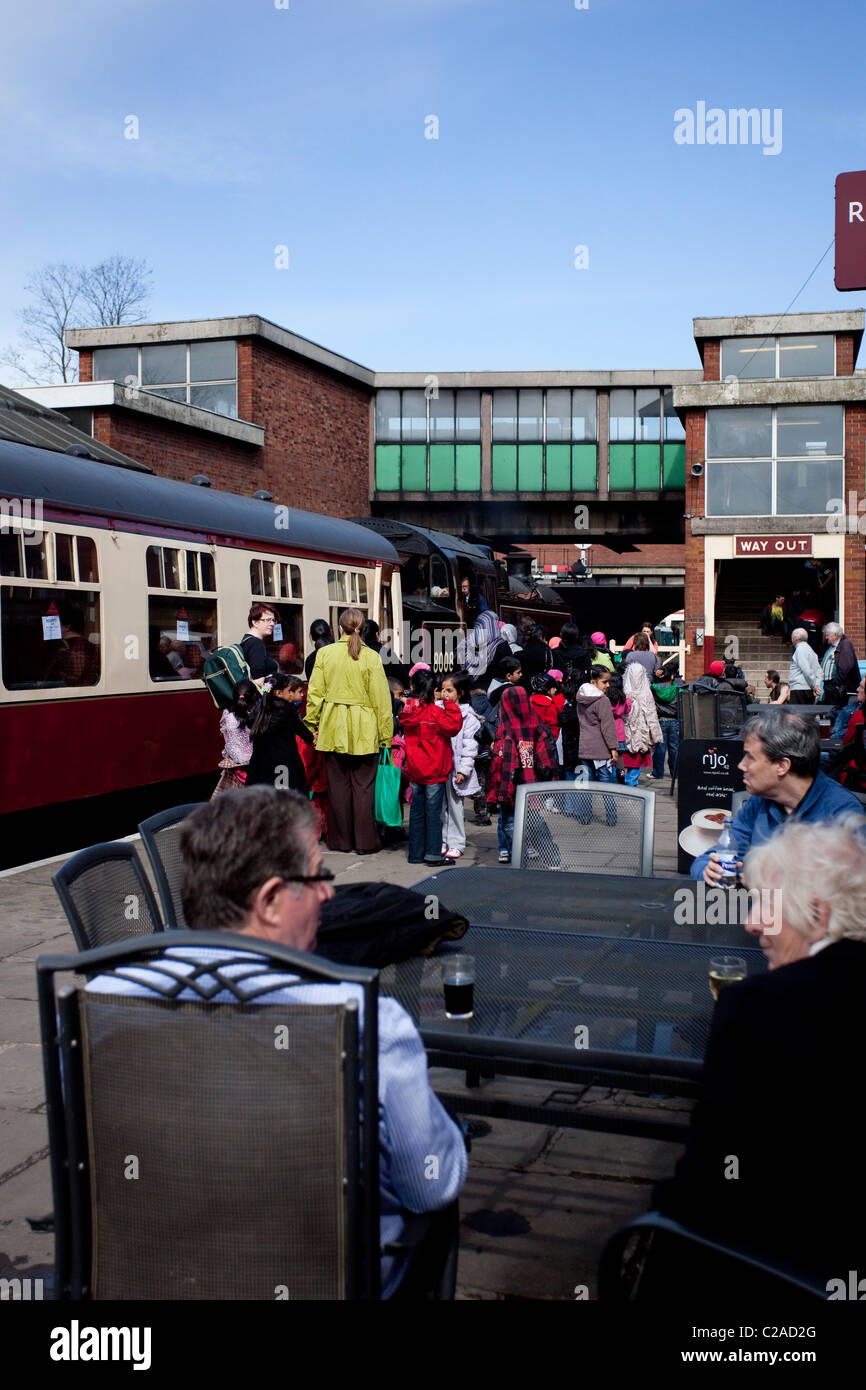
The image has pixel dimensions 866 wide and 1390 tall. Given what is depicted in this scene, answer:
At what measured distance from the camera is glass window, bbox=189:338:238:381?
97.9ft

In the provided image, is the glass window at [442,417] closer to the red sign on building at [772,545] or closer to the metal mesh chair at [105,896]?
the red sign on building at [772,545]

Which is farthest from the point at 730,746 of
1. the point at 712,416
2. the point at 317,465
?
the point at 317,465

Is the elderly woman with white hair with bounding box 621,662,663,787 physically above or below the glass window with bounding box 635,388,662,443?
Result: below

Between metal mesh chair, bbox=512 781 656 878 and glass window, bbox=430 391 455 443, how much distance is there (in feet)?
106

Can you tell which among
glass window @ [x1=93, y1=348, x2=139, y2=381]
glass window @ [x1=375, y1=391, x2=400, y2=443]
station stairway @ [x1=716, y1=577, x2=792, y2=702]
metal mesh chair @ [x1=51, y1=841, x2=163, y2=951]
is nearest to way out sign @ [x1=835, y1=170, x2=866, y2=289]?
metal mesh chair @ [x1=51, y1=841, x2=163, y2=951]

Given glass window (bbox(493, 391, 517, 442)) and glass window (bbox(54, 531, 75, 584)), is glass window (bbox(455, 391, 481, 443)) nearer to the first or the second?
glass window (bbox(493, 391, 517, 442))

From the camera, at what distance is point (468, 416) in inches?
1430

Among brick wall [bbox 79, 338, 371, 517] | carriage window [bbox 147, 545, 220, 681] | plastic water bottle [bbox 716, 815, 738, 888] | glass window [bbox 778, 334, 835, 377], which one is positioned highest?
glass window [bbox 778, 334, 835, 377]

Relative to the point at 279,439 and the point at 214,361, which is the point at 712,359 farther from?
the point at 214,361

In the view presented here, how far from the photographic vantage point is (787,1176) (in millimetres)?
2004

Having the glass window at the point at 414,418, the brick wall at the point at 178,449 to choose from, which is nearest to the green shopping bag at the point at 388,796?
the brick wall at the point at 178,449

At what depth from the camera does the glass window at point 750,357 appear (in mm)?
30062
